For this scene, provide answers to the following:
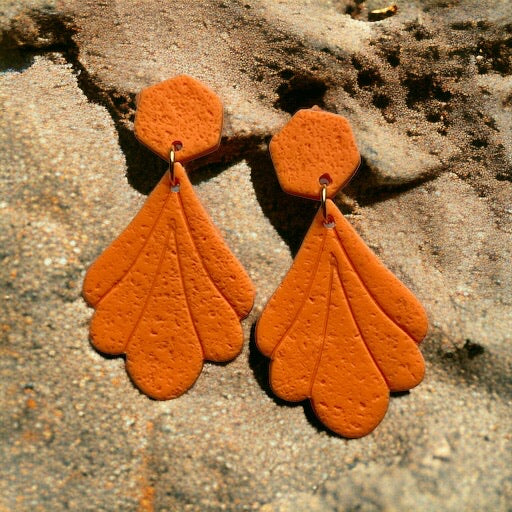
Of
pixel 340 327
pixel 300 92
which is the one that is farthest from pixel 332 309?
pixel 300 92

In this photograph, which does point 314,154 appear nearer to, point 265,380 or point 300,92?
point 300,92

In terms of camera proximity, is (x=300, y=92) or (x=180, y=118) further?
(x=300, y=92)

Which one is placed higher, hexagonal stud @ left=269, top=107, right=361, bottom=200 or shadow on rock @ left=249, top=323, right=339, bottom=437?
hexagonal stud @ left=269, top=107, right=361, bottom=200

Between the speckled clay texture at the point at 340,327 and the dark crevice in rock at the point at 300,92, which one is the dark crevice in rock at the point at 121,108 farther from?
the speckled clay texture at the point at 340,327

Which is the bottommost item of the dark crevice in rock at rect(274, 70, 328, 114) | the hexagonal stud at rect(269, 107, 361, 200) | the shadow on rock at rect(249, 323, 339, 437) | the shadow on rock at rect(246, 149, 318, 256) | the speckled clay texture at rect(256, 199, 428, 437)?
the shadow on rock at rect(249, 323, 339, 437)

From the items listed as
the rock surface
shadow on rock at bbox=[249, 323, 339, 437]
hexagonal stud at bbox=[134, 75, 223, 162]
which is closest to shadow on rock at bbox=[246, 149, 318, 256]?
the rock surface

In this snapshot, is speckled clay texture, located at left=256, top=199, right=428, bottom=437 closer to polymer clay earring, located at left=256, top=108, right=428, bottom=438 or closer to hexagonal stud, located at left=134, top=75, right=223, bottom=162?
polymer clay earring, located at left=256, top=108, right=428, bottom=438

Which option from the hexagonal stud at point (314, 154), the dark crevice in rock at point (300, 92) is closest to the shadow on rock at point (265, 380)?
the hexagonal stud at point (314, 154)

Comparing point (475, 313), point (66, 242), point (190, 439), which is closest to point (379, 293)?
point (475, 313)
